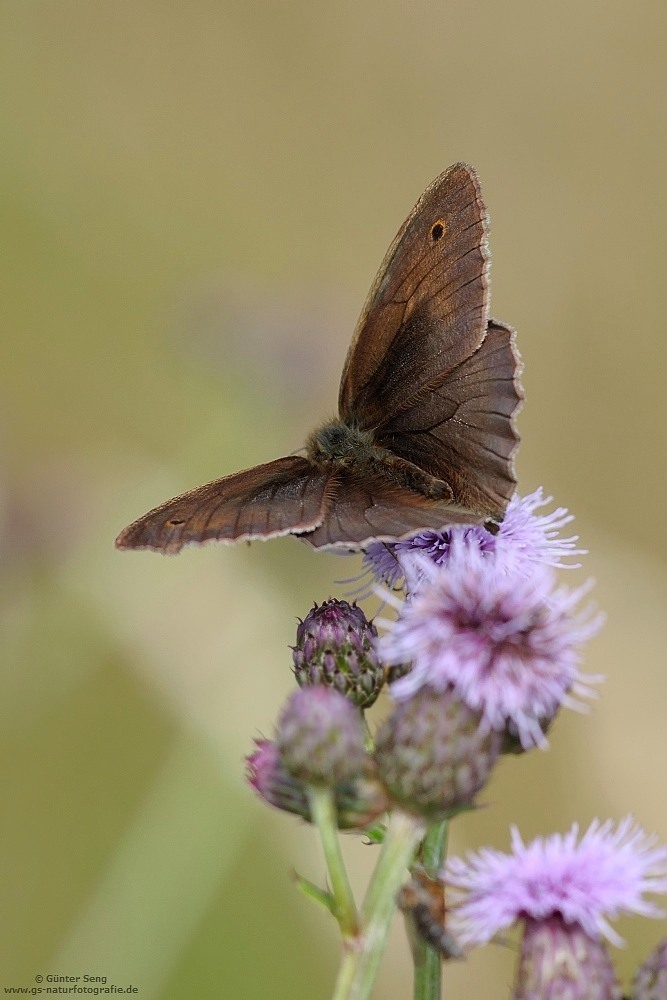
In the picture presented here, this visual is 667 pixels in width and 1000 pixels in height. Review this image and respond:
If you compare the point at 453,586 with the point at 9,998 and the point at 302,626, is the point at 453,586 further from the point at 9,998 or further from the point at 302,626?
the point at 9,998

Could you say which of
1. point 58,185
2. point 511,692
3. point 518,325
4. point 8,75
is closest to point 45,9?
point 8,75

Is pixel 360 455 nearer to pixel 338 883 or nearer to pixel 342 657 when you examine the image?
pixel 342 657

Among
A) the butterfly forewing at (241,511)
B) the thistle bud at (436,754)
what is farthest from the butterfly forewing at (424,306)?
the thistle bud at (436,754)

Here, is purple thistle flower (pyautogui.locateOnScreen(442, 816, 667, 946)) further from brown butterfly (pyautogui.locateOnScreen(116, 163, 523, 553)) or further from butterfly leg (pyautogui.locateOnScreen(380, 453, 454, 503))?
butterfly leg (pyautogui.locateOnScreen(380, 453, 454, 503))

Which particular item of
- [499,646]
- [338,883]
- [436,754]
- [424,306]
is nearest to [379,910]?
[338,883]

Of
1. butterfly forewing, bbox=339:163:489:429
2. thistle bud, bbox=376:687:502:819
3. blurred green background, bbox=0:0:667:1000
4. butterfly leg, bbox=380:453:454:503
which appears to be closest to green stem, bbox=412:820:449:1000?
thistle bud, bbox=376:687:502:819

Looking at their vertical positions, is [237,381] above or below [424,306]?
above
